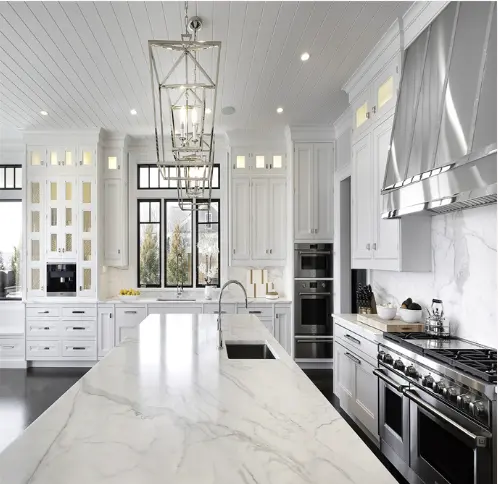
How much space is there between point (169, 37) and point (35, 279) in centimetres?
412

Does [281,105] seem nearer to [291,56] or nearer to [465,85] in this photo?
[291,56]

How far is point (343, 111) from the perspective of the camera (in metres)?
5.29

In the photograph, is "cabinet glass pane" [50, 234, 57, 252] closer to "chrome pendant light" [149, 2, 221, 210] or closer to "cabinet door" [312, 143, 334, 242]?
"chrome pendant light" [149, 2, 221, 210]

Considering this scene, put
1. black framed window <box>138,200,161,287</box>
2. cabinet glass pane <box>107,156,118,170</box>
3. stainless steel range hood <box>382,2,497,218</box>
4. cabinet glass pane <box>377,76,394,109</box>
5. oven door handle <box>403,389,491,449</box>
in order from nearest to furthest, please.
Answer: oven door handle <box>403,389,491,449</box> < stainless steel range hood <box>382,2,497,218</box> < cabinet glass pane <box>377,76,394,109</box> < cabinet glass pane <box>107,156,118,170</box> < black framed window <box>138,200,161,287</box>

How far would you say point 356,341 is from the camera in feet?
12.1

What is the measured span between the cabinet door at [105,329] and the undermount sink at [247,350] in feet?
11.2

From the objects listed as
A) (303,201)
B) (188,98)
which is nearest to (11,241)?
(303,201)

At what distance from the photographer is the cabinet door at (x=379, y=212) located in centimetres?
348

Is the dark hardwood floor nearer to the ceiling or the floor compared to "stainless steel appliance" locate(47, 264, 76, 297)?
nearer to the floor

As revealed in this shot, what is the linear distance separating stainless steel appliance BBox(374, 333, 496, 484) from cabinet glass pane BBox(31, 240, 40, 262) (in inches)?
193

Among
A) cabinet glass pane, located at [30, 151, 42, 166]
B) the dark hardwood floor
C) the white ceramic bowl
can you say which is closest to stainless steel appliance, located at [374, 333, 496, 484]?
the white ceramic bowl

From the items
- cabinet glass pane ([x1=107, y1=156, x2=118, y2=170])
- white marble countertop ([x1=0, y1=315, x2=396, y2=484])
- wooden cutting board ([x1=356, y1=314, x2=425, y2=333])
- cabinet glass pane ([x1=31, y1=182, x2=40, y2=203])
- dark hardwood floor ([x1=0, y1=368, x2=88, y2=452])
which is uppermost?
cabinet glass pane ([x1=107, y1=156, x2=118, y2=170])

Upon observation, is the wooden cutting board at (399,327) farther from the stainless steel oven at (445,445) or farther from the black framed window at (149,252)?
the black framed window at (149,252)

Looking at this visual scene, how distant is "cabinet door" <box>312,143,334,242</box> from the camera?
5.94 m
